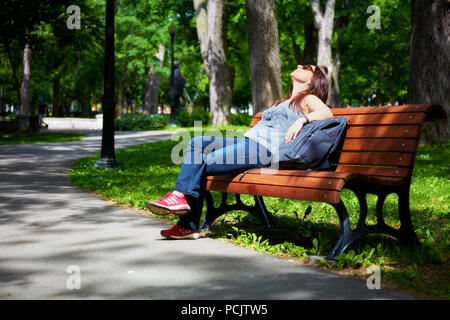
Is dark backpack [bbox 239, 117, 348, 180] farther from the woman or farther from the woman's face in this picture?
the woman's face

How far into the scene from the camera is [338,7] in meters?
28.8

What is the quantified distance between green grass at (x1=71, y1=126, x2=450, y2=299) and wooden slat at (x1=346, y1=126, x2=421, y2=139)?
83cm

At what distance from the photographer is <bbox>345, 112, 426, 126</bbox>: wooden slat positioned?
411cm

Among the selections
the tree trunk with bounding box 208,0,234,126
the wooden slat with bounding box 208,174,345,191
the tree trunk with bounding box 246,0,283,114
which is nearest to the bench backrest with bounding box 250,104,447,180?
the wooden slat with bounding box 208,174,345,191

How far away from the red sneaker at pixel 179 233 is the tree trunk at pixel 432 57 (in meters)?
7.83

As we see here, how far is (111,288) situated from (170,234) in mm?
1393

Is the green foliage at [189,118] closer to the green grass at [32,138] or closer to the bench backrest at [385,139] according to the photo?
the green grass at [32,138]

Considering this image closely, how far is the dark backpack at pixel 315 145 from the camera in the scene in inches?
178

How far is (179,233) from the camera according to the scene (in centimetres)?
468

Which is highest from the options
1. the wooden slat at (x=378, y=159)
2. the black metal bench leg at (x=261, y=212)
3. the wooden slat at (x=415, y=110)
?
the wooden slat at (x=415, y=110)

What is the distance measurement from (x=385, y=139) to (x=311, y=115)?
0.68 metres

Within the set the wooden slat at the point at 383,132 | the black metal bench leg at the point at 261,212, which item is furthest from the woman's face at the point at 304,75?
the black metal bench leg at the point at 261,212
